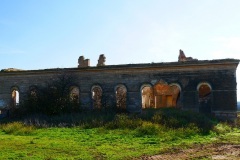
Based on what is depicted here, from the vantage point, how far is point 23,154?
11.4m

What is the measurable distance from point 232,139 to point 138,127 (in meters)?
4.58

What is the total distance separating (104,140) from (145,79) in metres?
11.3

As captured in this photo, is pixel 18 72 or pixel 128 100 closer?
pixel 128 100

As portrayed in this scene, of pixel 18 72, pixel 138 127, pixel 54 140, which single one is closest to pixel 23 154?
pixel 54 140

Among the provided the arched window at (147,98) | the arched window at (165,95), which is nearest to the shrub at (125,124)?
the arched window at (165,95)

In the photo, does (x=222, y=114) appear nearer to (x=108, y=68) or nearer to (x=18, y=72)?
(x=108, y=68)

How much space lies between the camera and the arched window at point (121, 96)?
84.8ft

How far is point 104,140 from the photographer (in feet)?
47.7

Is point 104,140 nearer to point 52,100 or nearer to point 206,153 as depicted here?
point 206,153

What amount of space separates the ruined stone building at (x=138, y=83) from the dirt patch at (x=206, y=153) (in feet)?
35.6

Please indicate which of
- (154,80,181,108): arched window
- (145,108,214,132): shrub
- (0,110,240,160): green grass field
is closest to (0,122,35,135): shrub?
(0,110,240,160): green grass field

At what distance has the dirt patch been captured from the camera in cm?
1066

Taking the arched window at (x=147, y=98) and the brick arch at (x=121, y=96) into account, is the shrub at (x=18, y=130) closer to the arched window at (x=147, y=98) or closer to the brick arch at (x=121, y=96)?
the brick arch at (x=121, y=96)

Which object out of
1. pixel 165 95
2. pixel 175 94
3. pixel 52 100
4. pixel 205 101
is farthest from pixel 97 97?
pixel 205 101
